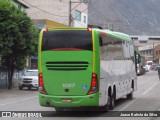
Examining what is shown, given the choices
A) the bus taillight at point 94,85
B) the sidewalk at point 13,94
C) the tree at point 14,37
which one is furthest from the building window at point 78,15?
the bus taillight at point 94,85

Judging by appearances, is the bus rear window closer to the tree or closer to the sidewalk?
the sidewalk

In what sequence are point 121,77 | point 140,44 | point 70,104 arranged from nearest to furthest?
1. point 70,104
2. point 121,77
3. point 140,44

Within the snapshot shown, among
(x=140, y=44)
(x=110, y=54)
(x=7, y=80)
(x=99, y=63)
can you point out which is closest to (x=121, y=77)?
(x=110, y=54)

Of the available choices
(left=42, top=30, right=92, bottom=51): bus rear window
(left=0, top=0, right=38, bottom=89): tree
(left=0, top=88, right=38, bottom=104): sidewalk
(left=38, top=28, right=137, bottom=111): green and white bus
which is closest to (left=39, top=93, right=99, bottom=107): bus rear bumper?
(left=38, top=28, right=137, bottom=111): green and white bus

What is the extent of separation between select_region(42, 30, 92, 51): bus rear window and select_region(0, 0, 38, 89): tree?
52.8ft

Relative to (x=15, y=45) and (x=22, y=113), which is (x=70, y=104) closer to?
(x=22, y=113)

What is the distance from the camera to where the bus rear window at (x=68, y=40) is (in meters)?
17.3

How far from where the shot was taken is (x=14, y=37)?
3469cm

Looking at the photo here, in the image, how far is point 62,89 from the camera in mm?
17094

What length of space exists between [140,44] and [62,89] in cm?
15040

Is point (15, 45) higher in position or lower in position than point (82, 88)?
higher

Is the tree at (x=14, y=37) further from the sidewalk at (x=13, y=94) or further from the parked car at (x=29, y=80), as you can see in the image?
the sidewalk at (x=13, y=94)

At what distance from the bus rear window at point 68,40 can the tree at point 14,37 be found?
52.8ft

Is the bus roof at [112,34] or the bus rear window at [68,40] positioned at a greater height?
the bus roof at [112,34]
